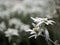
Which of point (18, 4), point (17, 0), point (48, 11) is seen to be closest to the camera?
point (48, 11)

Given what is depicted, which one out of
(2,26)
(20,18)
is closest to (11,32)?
(2,26)

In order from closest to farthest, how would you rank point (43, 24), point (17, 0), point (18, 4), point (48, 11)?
point (43, 24) < point (48, 11) < point (18, 4) < point (17, 0)

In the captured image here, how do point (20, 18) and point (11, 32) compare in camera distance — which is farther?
point (20, 18)

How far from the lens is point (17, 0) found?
2.31 meters

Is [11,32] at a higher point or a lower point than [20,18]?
lower

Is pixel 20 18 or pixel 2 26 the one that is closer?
pixel 2 26

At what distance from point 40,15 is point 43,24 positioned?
93 centimetres

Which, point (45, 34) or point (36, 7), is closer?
point (45, 34)

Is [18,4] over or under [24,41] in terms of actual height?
over

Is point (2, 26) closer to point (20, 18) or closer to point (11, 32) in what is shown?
point (11, 32)

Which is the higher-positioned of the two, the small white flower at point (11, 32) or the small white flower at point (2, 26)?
the small white flower at point (2, 26)

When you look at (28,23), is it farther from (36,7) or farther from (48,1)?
(48,1)

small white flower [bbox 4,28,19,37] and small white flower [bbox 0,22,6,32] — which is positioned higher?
small white flower [bbox 0,22,6,32]

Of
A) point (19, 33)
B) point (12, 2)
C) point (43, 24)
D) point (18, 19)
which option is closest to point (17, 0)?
point (12, 2)
